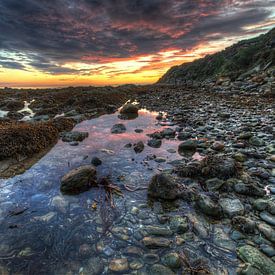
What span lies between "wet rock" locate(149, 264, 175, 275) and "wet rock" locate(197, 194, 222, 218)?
1.85m

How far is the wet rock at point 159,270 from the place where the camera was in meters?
3.68

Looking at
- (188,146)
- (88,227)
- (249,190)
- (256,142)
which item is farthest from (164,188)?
(256,142)

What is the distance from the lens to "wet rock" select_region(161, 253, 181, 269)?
3798 mm

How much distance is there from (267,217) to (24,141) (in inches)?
371

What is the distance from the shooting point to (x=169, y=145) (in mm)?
10102

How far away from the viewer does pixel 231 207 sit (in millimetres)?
5227

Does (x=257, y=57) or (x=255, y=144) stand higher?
(x=257, y=57)

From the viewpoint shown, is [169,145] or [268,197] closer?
[268,197]

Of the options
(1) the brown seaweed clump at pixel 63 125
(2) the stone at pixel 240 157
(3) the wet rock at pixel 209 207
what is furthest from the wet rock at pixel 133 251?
(1) the brown seaweed clump at pixel 63 125

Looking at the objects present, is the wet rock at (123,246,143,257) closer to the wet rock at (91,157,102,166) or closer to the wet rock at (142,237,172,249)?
the wet rock at (142,237,172,249)

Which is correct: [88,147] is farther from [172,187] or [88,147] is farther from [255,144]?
[255,144]

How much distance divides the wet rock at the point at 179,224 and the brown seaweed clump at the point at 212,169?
86.4 inches

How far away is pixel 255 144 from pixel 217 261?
6.88 metres

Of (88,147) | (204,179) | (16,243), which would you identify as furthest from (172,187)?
(88,147)
